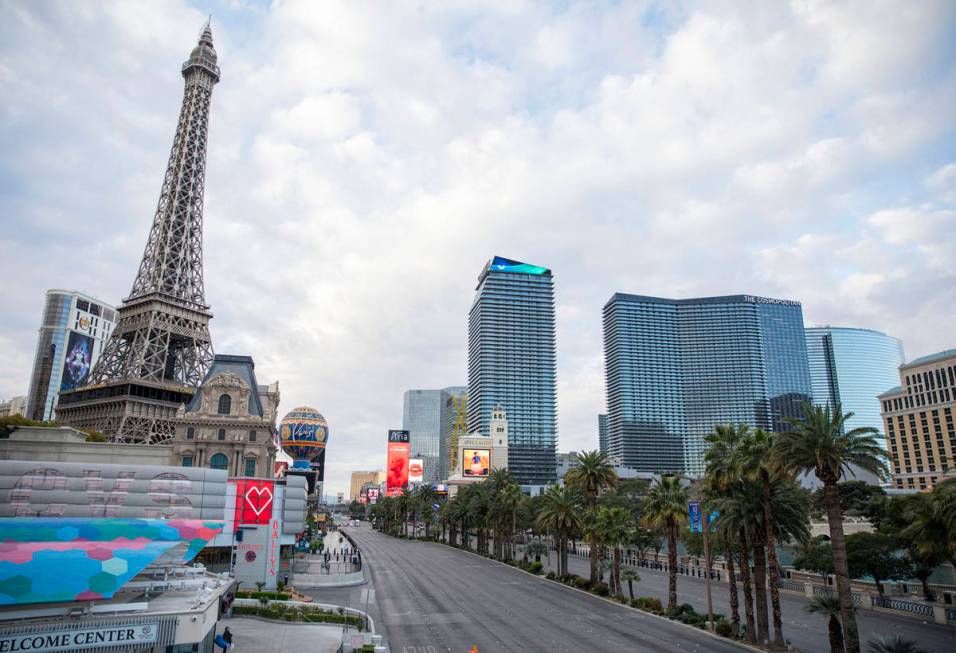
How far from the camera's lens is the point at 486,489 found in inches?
3457

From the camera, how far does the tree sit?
52562 mm

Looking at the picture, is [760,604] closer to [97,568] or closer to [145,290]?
[97,568]

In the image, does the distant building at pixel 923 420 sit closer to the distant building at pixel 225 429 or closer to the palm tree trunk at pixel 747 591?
the palm tree trunk at pixel 747 591

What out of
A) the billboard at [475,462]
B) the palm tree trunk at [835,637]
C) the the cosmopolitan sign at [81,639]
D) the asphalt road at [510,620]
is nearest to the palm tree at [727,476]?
the asphalt road at [510,620]

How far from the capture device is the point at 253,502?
50906 mm

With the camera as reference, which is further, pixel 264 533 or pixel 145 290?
pixel 145 290

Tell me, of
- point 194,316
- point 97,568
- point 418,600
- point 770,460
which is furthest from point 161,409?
point 770,460

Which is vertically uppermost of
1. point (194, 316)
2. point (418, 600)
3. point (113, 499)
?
point (194, 316)

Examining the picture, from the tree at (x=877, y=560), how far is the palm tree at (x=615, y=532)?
20.0 m

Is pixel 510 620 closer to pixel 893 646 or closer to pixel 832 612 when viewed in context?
pixel 832 612

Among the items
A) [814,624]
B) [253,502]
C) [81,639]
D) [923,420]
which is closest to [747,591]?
[814,624]

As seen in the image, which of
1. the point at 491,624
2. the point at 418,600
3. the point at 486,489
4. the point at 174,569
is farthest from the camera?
the point at 486,489

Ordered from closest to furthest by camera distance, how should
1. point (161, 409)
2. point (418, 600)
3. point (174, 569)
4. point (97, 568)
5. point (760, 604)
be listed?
point (97, 568) → point (174, 569) → point (760, 604) → point (418, 600) → point (161, 409)

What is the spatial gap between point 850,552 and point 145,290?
111946mm
